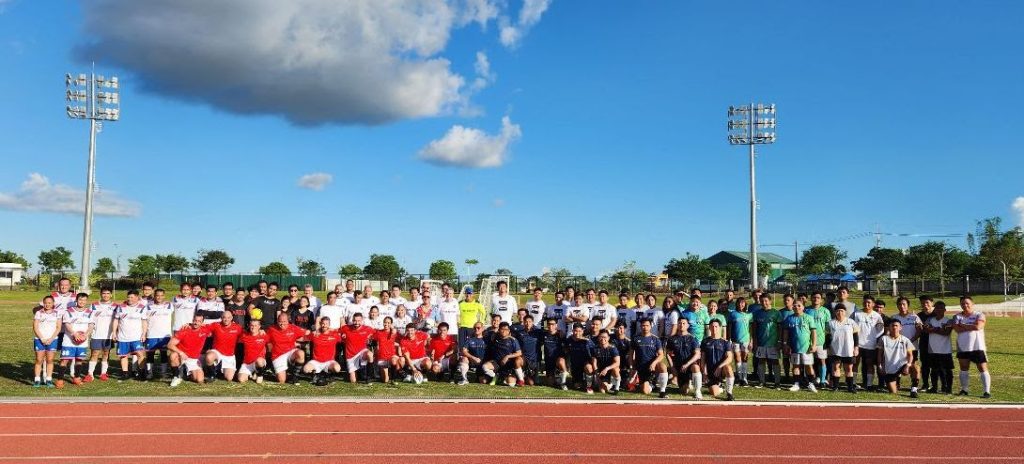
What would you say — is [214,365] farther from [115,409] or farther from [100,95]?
[100,95]

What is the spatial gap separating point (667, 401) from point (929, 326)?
4403 millimetres

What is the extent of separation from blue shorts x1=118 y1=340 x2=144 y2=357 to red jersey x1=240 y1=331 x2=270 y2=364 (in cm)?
158

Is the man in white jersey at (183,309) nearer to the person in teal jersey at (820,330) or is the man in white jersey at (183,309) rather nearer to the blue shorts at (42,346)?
the blue shorts at (42,346)

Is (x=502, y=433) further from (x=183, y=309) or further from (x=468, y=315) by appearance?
(x=183, y=309)

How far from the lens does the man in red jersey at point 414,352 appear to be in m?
11.1

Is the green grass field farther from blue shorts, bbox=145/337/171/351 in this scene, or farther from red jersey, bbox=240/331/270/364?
blue shorts, bbox=145/337/171/351

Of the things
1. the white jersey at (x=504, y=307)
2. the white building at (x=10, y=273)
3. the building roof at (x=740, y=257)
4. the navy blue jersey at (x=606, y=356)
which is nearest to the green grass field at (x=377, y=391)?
the navy blue jersey at (x=606, y=356)

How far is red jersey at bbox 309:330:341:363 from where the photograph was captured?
1095 cm

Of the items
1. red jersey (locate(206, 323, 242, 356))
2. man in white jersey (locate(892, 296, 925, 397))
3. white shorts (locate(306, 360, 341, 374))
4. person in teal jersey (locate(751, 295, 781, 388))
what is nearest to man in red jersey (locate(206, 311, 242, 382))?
red jersey (locate(206, 323, 242, 356))

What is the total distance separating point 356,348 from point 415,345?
0.92 m

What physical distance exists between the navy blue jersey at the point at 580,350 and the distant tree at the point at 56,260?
73.8 metres

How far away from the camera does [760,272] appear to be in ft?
241

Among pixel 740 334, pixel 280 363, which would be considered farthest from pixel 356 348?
pixel 740 334

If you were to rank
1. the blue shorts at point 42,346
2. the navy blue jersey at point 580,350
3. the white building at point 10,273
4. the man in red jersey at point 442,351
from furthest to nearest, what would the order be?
1. the white building at point 10,273
2. the man in red jersey at point 442,351
3. the navy blue jersey at point 580,350
4. the blue shorts at point 42,346
